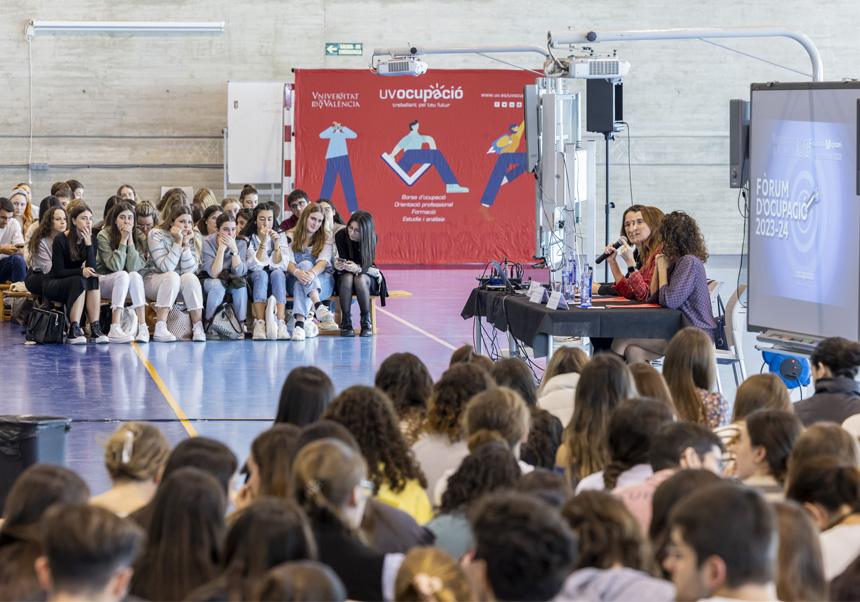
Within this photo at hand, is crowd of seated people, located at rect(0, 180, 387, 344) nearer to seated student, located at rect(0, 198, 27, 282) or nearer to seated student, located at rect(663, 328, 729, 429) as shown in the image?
seated student, located at rect(0, 198, 27, 282)

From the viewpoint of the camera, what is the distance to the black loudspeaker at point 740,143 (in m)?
6.43

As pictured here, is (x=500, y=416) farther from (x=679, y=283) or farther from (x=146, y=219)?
(x=146, y=219)

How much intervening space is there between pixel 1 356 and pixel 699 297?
546cm

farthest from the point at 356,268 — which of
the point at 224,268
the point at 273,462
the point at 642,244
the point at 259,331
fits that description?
the point at 273,462

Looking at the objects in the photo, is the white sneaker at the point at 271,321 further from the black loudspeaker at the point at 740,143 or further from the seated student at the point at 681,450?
the seated student at the point at 681,450

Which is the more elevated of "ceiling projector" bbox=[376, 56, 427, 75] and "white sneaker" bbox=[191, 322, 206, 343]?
"ceiling projector" bbox=[376, 56, 427, 75]

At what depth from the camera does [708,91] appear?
1773 cm

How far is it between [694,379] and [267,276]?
6080 millimetres

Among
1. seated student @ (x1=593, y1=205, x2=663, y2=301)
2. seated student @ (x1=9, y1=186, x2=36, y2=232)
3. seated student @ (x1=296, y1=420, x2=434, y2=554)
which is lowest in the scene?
seated student @ (x1=296, y1=420, x2=434, y2=554)

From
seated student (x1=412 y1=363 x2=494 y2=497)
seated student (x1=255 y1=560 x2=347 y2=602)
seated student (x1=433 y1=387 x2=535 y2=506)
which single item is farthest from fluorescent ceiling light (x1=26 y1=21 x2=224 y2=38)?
seated student (x1=255 y1=560 x2=347 y2=602)

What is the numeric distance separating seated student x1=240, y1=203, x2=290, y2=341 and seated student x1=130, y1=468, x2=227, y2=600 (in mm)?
7606

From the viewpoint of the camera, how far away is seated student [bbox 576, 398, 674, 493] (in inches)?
120

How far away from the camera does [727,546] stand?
1.88 meters

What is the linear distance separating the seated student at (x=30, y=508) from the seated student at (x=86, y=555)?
379 mm
